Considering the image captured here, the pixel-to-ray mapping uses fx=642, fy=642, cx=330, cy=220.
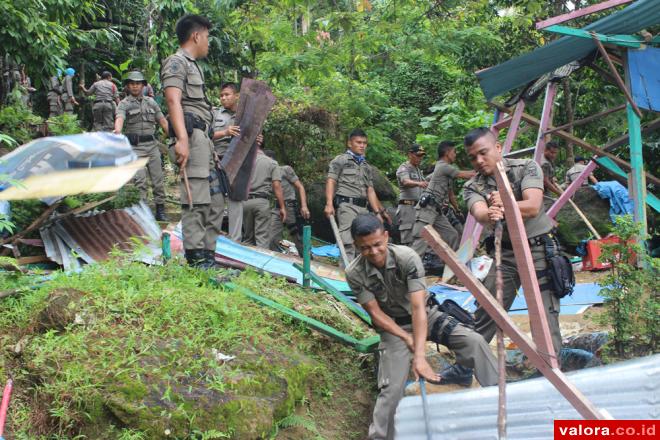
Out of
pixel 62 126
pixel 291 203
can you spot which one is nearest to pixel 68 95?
pixel 62 126

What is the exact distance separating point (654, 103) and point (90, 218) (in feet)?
18.5

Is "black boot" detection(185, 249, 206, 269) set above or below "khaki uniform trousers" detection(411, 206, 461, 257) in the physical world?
above

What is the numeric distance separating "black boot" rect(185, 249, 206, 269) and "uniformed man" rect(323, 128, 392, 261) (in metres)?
3.24

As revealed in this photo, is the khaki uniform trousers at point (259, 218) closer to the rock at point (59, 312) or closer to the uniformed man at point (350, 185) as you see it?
the uniformed man at point (350, 185)

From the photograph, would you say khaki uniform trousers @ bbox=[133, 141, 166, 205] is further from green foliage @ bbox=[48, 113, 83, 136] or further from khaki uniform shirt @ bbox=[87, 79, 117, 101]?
khaki uniform shirt @ bbox=[87, 79, 117, 101]

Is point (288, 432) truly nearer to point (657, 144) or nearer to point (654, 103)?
point (654, 103)

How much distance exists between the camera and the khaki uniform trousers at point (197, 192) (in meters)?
5.03

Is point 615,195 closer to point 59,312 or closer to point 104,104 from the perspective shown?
point 59,312

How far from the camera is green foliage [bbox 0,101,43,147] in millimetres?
9258

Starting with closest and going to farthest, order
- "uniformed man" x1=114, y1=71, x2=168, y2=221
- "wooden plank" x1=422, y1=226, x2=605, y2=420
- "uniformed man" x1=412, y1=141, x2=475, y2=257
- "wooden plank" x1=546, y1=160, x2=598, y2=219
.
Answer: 1. "wooden plank" x1=422, y1=226, x2=605, y2=420
2. "wooden plank" x1=546, y1=160, x2=598, y2=219
3. "uniformed man" x1=412, y1=141, x2=475, y2=257
4. "uniformed man" x1=114, y1=71, x2=168, y2=221

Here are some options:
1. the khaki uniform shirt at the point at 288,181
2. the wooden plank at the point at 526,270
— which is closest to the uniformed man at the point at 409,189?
the khaki uniform shirt at the point at 288,181

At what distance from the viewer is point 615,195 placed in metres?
9.94

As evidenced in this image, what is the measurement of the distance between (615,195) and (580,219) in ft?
2.08

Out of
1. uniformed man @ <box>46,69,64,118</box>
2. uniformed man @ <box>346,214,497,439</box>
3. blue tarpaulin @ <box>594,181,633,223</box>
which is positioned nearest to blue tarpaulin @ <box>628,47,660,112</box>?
uniformed man @ <box>346,214,497,439</box>
